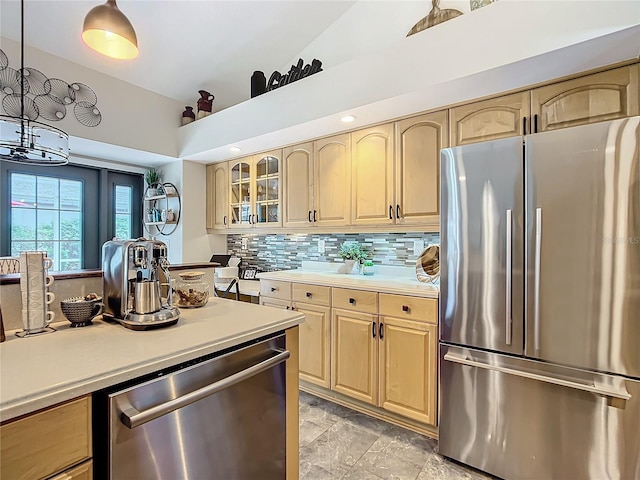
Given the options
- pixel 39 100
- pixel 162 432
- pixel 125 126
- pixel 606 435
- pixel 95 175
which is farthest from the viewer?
pixel 95 175

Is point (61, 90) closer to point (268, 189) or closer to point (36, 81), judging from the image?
point (36, 81)

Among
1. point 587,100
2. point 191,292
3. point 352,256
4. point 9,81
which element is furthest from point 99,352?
point 9,81

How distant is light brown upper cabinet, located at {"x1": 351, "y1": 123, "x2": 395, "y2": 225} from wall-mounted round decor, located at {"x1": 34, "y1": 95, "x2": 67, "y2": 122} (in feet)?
7.78

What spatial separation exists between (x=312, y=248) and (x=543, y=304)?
6.92 feet

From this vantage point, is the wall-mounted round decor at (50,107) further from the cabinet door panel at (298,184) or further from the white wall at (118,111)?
the cabinet door panel at (298,184)

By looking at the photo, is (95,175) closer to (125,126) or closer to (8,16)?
(125,126)

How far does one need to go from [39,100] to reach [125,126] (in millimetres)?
644

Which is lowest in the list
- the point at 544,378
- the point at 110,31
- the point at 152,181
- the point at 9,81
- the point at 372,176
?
the point at 544,378

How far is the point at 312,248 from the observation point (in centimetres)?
331

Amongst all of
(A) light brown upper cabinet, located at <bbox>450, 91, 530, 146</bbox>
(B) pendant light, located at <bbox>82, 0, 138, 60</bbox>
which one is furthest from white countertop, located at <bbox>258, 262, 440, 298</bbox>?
(B) pendant light, located at <bbox>82, 0, 138, 60</bbox>

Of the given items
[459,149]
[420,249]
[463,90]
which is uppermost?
[463,90]

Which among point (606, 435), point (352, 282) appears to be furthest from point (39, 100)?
point (606, 435)

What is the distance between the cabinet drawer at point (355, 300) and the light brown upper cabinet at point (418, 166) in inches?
22.6

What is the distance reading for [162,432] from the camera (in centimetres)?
92
